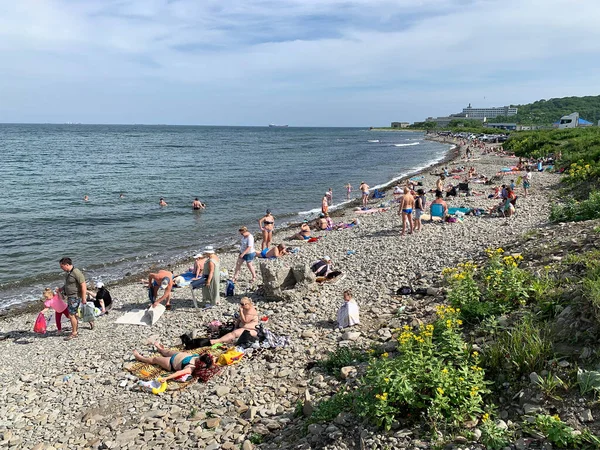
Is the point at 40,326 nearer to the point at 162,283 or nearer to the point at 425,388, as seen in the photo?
the point at 162,283

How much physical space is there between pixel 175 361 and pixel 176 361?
0.02 metres

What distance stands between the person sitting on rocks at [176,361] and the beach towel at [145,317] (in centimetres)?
229

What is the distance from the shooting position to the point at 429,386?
5258 millimetres

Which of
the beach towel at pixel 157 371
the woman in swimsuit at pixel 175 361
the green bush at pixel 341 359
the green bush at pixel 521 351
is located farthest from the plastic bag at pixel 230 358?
the green bush at pixel 521 351

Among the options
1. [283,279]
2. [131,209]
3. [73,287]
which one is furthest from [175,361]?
[131,209]

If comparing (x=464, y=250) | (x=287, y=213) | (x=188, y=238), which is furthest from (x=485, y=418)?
(x=287, y=213)

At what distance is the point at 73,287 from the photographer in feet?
33.9

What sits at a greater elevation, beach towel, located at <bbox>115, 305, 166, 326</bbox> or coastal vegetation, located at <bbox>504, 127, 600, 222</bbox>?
coastal vegetation, located at <bbox>504, 127, 600, 222</bbox>

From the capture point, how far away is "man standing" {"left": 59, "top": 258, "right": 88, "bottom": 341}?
10.2 m

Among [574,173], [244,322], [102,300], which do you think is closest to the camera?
[244,322]

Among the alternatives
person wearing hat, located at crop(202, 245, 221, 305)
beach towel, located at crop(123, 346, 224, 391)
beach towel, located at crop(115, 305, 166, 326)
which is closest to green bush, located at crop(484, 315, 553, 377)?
beach towel, located at crop(123, 346, 224, 391)

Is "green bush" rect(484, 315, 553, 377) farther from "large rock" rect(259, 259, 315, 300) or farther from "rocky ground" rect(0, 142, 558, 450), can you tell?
"large rock" rect(259, 259, 315, 300)

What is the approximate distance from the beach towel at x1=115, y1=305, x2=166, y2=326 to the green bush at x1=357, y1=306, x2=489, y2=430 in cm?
749

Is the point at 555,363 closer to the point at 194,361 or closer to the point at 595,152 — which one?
the point at 194,361
